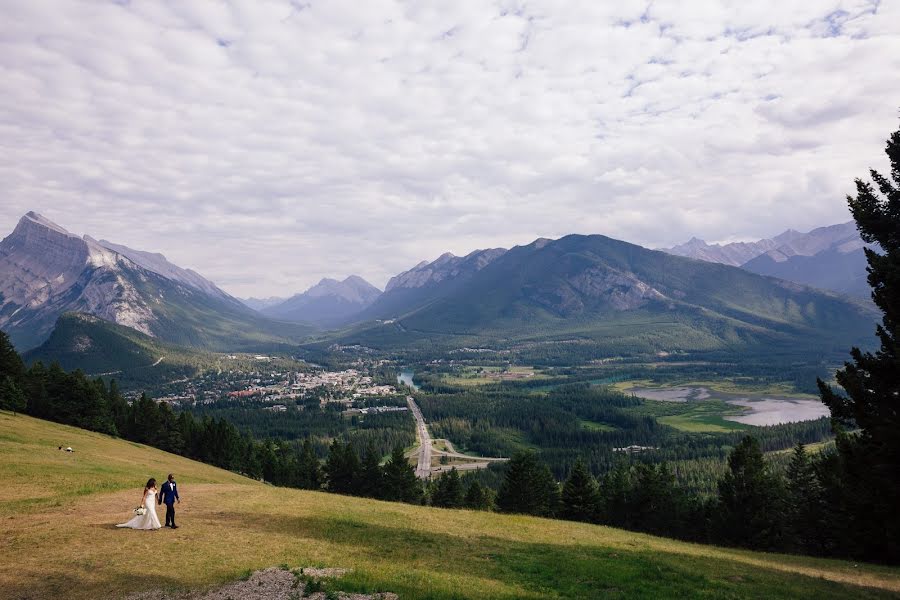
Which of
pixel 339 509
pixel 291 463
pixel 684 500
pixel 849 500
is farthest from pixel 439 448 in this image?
pixel 849 500

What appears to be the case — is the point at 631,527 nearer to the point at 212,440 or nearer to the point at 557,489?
the point at 557,489

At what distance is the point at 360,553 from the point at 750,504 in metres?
48.1

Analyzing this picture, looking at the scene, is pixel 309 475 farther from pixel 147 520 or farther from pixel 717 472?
pixel 717 472

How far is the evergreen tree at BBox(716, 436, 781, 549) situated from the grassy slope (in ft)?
75.7

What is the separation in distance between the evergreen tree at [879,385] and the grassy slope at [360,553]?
4.87 meters

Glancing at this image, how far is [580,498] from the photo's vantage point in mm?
65562

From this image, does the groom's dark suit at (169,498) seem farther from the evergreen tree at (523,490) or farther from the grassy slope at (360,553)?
the evergreen tree at (523,490)

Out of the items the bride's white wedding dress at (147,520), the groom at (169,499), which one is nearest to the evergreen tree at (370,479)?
the groom at (169,499)

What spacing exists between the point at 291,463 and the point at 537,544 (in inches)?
2883

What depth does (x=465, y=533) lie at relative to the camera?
3150 cm

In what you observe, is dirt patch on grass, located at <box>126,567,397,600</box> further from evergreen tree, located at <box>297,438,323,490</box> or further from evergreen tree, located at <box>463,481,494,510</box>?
evergreen tree, located at <box>297,438,323,490</box>

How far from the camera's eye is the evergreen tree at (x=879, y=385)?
921 inches

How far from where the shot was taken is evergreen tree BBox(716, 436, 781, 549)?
172 feet

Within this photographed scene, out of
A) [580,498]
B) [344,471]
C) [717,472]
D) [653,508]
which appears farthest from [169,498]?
[717,472]
